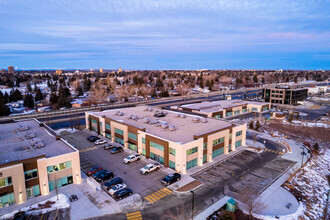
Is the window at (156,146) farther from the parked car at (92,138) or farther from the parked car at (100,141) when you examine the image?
the parked car at (92,138)

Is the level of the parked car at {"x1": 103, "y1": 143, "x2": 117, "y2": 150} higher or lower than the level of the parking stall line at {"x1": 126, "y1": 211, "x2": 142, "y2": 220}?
higher

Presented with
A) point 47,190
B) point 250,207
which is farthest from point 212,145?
point 47,190

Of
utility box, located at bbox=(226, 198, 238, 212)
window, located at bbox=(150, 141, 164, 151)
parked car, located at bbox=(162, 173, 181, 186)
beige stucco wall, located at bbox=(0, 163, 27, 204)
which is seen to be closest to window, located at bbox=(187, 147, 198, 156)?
parked car, located at bbox=(162, 173, 181, 186)

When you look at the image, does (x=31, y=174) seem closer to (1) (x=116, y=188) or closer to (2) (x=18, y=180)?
(2) (x=18, y=180)

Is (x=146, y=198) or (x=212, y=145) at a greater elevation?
(x=212, y=145)

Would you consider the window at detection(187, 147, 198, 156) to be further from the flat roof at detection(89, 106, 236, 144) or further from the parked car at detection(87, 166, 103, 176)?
the parked car at detection(87, 166, 103, 176)

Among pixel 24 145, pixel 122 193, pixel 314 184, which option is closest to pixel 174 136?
pixel 122 193

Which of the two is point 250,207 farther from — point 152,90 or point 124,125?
point 152,90
